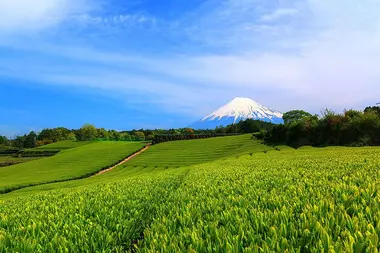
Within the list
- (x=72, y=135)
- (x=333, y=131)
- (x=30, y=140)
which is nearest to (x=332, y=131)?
(x=333, y=131)

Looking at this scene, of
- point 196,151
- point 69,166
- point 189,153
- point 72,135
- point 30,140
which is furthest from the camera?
point 30,140

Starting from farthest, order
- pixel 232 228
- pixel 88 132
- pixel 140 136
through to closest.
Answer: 1. pixel 88 132
2. pixel 140 136
3. pixel 232 228

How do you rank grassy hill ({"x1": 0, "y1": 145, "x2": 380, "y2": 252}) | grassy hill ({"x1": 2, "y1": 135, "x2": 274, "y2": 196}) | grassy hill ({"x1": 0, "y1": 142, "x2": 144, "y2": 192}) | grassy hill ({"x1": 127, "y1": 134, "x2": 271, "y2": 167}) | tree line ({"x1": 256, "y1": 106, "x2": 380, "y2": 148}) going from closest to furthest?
grassy hill ({"x1": 0, "y1": 145, "x2": 380, "y2": 252})
tree line ({"x1": 256, "y1": 106, "x2": 380, "y2": 148})
grassy hill ({"x1": 0, "y1": 142, "x2": 144, "y2": 192})
grassy hill ({"x1": 2, "y1": 135, "x2": 274, "y2": 196})
grassy hill ({"x1": 127, "y1": 134, "x2": 271, "y2": 167})

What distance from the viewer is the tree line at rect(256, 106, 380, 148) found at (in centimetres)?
3825

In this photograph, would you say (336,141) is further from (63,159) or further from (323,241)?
(63,159)

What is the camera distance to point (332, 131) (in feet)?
141

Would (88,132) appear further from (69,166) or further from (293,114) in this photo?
(69,166)

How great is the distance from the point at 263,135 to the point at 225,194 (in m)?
50.5

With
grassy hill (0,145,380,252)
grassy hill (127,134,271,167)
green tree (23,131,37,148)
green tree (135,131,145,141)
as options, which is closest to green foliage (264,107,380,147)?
grassy hill (127,134,271,167)

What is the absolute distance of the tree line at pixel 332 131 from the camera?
38.2 m

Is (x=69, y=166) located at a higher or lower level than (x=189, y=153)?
lower

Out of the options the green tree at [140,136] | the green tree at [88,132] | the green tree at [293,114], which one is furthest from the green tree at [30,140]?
the green tree at [293,114]

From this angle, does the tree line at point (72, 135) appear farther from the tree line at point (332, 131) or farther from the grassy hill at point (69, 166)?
the tree line at point (332, 131)

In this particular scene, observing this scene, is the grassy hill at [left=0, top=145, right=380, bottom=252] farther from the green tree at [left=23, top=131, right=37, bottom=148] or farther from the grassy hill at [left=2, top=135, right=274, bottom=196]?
the green tree at [left=23, top=131, right=37, bottom=148]
